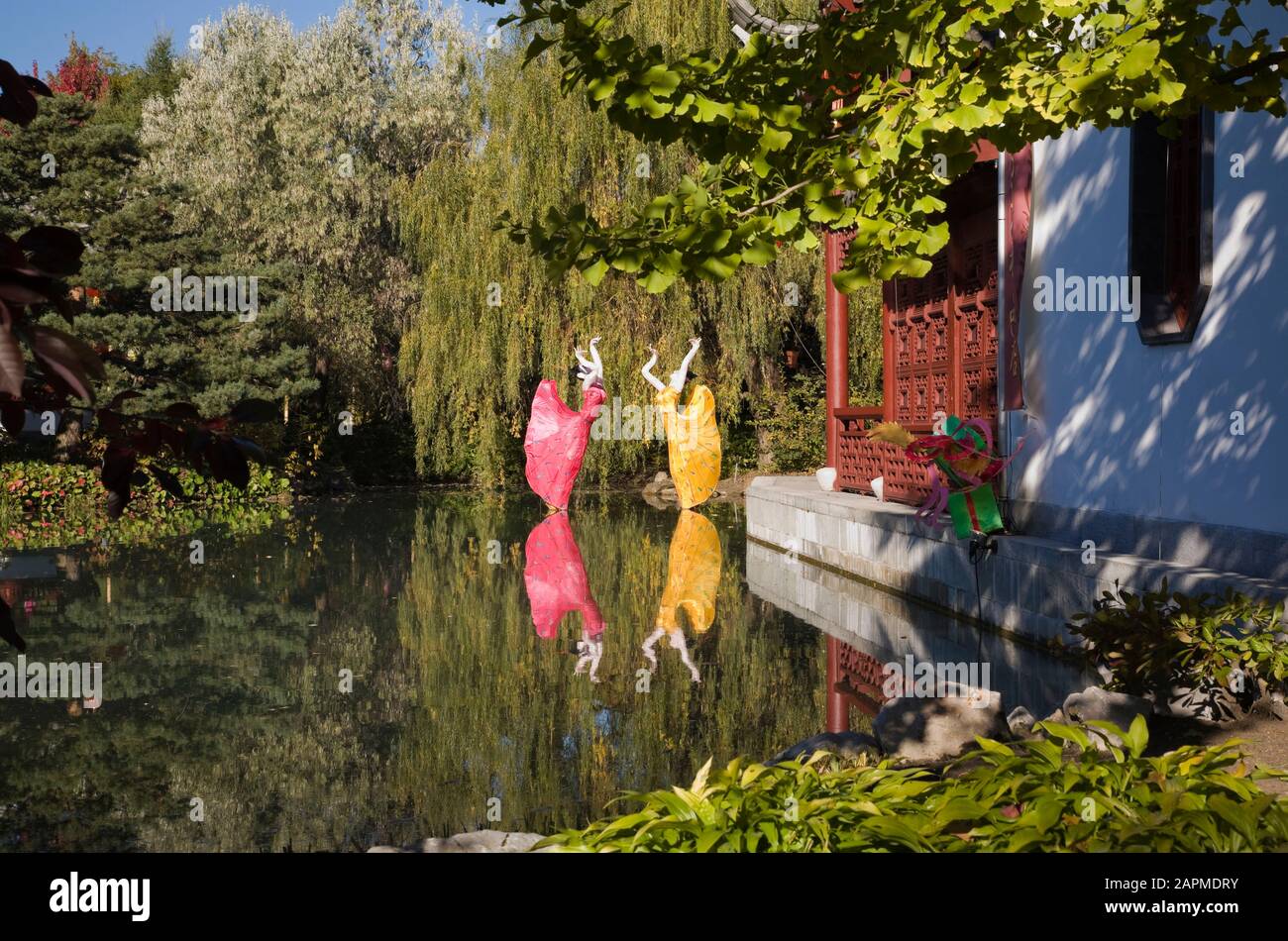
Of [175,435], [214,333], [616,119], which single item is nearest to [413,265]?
[214,333]

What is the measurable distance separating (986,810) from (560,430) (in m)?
17.4

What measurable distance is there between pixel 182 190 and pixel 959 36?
21.0 meters

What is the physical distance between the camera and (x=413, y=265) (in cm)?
2627

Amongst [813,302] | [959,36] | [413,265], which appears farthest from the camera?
[413,265]

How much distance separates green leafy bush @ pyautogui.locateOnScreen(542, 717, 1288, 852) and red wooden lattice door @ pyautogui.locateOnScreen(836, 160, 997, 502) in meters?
8.55

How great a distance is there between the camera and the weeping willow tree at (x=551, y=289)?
20.5 meters

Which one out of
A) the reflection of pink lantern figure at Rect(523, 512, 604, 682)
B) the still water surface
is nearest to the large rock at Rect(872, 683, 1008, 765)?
the still water surface

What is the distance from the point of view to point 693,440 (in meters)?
A: 20.8

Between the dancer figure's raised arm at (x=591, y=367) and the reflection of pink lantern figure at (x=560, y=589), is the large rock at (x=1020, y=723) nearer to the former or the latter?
the reflection of pink lantern figure at (x=560, y=589)

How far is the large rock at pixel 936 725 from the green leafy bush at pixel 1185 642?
785 millimetres

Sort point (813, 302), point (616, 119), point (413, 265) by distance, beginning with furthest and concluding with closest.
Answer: point (413, 265) < point (813, 302) < point (616, 119)

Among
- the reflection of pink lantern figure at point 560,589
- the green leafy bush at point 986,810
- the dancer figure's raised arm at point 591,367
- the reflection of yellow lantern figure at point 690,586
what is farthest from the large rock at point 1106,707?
the dancer figure's raised arm at point 591,367

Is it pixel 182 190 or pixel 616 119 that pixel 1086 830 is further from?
pixel 182 190
